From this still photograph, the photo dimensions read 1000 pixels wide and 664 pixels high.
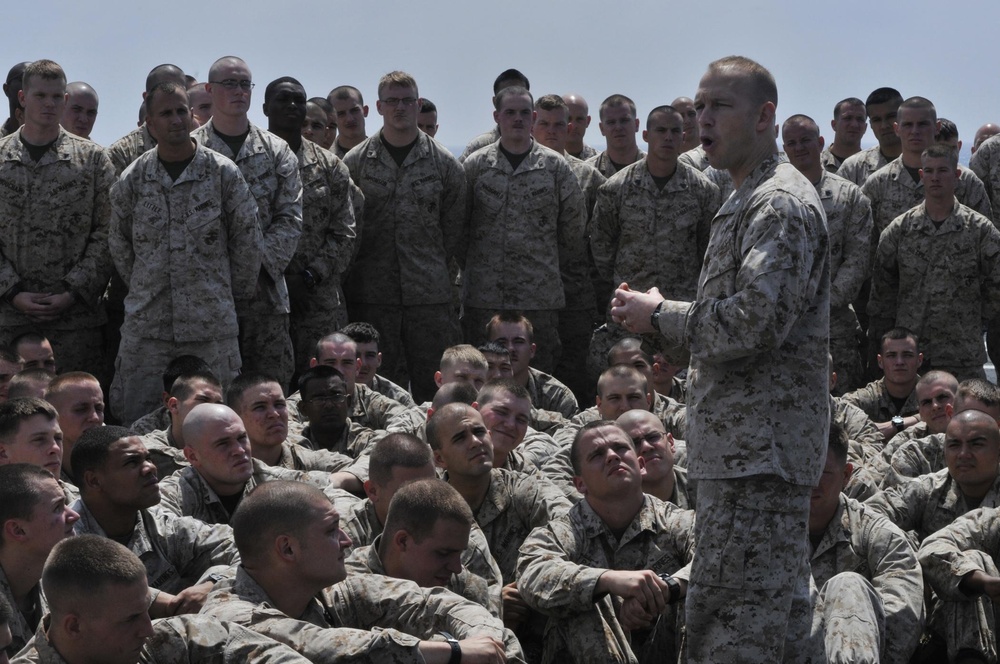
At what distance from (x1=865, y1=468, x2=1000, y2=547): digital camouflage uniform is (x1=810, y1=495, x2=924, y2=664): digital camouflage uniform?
92 cm

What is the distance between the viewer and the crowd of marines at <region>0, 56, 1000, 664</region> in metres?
4.54

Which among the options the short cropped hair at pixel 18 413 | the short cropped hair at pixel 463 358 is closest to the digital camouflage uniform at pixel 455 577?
the short cropped hair at pixel 18 413

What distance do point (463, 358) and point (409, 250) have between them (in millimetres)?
1668

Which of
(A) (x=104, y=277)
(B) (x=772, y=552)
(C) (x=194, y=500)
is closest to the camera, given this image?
(B) (x=772, y=552)

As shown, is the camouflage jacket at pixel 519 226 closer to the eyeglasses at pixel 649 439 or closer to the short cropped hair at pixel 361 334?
the short cropped hair at pixel 361 334

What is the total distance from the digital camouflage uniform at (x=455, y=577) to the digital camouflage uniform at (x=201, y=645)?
0.93 m

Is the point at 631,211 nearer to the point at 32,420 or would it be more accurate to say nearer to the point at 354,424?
the point at 354,424

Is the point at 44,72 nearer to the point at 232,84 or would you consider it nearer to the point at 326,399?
the point at 232,84

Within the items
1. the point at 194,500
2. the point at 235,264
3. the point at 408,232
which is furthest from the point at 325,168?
the point at 194,500

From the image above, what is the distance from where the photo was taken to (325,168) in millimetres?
9453

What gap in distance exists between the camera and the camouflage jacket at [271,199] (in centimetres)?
862

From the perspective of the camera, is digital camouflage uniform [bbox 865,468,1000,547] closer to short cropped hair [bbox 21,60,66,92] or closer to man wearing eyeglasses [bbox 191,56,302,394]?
→ man wearing eyeglasses [bbox 191,56,302,394]

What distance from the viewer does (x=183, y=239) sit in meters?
8.09

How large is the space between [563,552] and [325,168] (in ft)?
14.3
